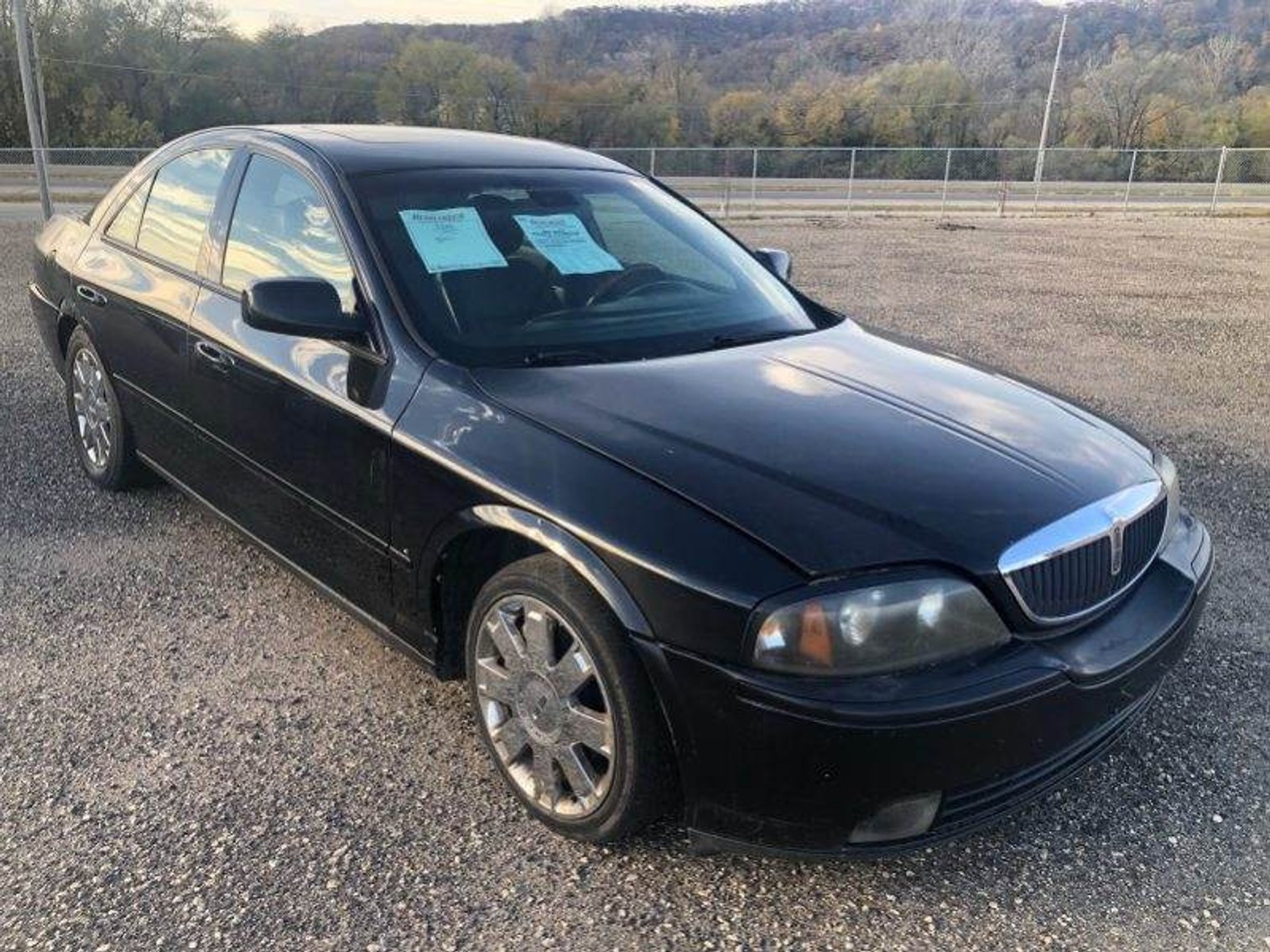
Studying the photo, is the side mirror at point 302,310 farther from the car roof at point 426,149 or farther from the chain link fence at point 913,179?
the chain link fence at point 913,179

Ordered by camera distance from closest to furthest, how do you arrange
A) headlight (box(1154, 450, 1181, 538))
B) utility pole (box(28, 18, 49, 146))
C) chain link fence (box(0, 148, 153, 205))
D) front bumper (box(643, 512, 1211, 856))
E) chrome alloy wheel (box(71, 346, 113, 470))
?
front bumper (box(643, 512, 1211, 856))
headlight (box(1154, 450, 1181, 538))
chrome alloy wheel (box(71, 346, 113, 470))
utility pole (box(28, 18, 49, 146))
chain link fence (box(0, 148, 153, 205))

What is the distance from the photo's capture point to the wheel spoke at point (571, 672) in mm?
2377

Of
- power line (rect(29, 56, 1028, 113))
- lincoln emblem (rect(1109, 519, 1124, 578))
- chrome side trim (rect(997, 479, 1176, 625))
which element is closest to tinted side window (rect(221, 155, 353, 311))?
chrome side trim (rect(997, 479, 1176, 625))

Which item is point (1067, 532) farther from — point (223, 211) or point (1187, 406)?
point (1187, 406)

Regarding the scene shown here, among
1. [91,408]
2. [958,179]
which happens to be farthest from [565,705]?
[958,179]

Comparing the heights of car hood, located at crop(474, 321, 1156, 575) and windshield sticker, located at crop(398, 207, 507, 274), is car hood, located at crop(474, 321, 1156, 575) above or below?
below

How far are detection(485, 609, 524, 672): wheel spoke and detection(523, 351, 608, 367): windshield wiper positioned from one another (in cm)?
69

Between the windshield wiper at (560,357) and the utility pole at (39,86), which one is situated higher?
the utility pole at (39,86)

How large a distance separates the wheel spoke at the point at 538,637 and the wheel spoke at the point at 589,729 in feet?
0.42

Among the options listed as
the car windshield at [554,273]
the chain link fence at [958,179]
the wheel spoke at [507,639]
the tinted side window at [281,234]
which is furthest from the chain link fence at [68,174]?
the wheel spoke at [507,639]

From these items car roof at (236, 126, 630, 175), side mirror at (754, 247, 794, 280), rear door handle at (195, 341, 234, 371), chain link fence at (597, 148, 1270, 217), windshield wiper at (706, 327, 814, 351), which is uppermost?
car roof at (236, 126, 630, 175)

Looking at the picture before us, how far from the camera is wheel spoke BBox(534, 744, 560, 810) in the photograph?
8.35 ft

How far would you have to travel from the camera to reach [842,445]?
254cm

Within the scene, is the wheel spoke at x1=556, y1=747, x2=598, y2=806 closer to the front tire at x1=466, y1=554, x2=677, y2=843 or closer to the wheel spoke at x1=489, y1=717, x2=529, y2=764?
the front tire at x1=466, y1=554, x2=677, y2=843
